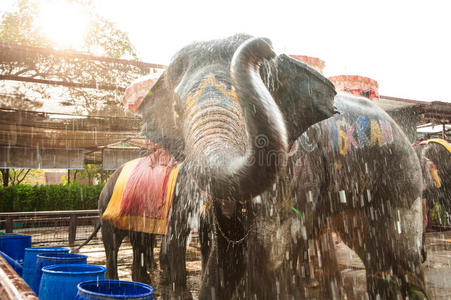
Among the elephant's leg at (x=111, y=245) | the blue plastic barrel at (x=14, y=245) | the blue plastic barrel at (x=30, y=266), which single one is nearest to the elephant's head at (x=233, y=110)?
the blue plastic barrel at (x=30, y=266)

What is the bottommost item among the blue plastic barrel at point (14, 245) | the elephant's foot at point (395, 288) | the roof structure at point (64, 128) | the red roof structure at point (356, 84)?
the elephant's foot at point (395, 288)

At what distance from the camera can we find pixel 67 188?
541 inches

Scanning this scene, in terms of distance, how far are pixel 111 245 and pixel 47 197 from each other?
370 inches

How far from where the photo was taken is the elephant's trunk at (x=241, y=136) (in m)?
1.52

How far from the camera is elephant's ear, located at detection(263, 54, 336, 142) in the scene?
223 centimetres

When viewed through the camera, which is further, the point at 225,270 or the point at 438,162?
the point at 438,162

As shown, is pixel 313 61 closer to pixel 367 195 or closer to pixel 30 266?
pixel 367 195

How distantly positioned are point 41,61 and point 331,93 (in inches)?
199

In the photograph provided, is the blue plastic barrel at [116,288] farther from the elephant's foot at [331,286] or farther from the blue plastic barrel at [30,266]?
the elephant's foot at [331,286]

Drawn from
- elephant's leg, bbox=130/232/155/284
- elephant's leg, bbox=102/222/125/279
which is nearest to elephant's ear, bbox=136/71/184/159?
elephant's leg, bbox=102/222/125/279

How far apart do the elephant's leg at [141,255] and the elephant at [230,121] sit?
1.94 m

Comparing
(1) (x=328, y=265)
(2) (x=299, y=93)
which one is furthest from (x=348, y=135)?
(1) (x=328, y=265)

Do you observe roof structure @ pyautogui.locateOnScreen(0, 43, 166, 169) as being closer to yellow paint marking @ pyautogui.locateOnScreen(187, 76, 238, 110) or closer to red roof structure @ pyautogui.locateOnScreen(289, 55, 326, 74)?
red roof structure @ pyautogui.locateOnScreen(289, 55, 326, 74)

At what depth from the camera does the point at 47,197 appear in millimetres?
13414
